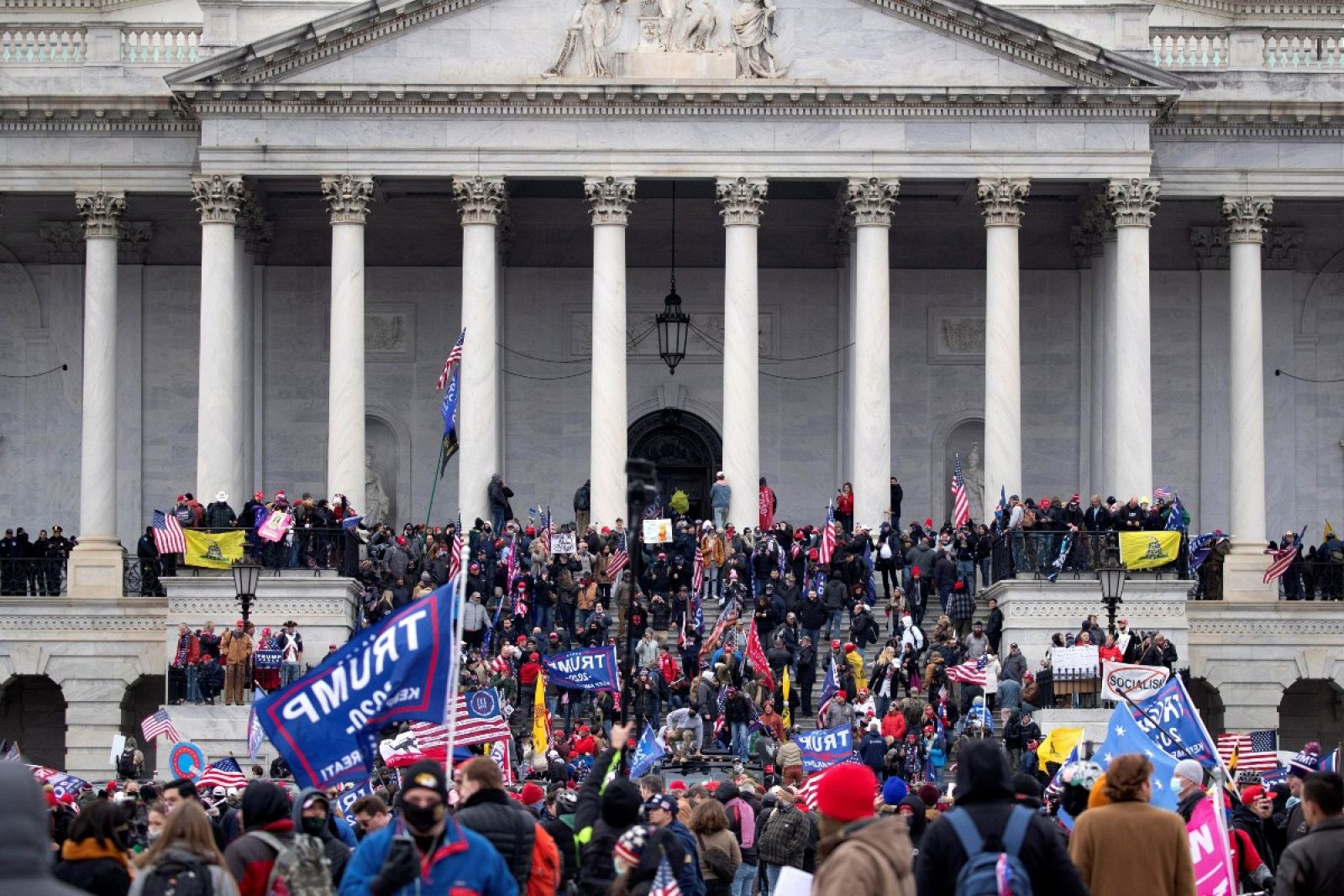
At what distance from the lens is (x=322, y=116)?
5794 cm

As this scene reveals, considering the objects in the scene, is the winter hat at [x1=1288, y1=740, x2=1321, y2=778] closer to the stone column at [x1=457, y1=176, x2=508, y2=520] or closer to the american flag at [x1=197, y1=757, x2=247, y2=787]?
the american flag at [x1=197, y1=757, x2=247, y2=787]

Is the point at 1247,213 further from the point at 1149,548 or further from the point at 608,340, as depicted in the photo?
the point at 608,340

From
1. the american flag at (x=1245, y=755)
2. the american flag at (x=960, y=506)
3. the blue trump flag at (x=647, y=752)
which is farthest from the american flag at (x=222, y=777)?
the american flag at (x=960, y=506)

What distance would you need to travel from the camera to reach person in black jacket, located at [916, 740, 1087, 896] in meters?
15.4

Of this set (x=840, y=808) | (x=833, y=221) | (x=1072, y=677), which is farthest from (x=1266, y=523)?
(x=840, y=808)

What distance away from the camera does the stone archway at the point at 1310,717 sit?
2274 inches

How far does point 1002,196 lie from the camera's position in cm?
5844

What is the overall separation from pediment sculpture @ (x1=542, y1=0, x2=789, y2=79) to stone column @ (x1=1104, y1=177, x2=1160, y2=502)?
805 cm

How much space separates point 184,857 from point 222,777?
1909 cm

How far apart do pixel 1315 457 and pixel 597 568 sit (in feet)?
71.1

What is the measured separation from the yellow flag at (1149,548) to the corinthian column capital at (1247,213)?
10.2 metres

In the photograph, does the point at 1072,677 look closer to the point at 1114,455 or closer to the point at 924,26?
the point at 1114,455

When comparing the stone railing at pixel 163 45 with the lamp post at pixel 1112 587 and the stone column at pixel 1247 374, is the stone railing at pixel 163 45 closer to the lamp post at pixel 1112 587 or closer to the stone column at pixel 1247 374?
the stone column at pixel 1247 374

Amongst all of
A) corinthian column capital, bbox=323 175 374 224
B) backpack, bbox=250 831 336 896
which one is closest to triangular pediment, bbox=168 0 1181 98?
corinthian column capital, bbox=323 175 374 224
